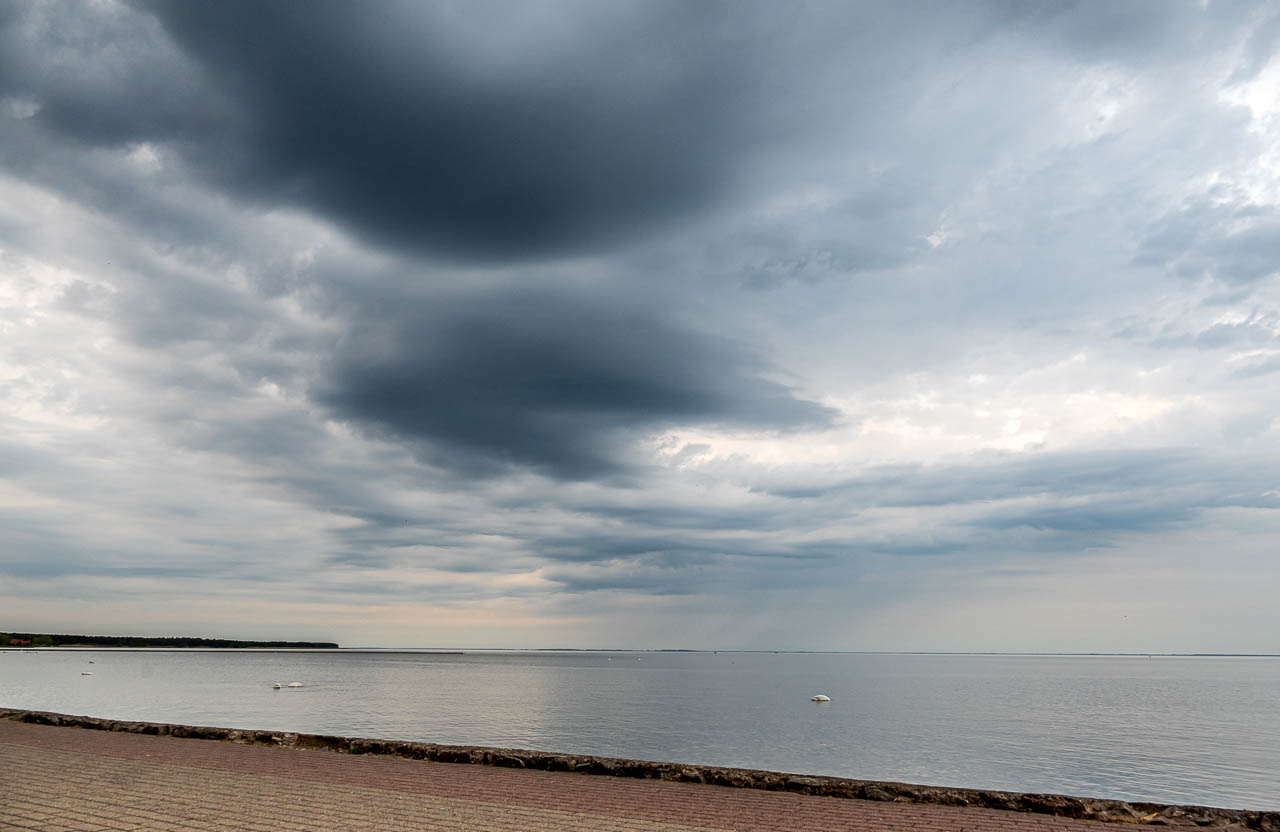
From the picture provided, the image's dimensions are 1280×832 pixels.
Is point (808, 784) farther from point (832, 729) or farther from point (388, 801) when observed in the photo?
point (832, 729)

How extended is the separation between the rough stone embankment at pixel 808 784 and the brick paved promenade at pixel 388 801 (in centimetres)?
42

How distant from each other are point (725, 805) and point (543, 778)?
4.66 metres

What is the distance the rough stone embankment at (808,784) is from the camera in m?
15.1

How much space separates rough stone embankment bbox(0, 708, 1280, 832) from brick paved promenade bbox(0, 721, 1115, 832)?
422 millimetres

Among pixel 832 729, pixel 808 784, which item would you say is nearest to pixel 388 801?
pixel 808 784

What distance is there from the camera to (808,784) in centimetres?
1725

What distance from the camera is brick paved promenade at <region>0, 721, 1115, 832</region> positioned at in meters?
13.4

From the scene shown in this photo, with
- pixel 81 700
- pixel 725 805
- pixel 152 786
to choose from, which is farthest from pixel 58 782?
pixel 81 700

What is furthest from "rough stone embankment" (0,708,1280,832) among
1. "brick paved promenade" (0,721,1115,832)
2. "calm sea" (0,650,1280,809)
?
"calm sea" (0,650,1280,809)

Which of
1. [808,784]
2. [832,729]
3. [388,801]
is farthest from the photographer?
[832,729]

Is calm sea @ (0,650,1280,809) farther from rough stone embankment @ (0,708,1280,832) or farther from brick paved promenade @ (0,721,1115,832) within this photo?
brick paved promenade @ (0,721,1115,832)

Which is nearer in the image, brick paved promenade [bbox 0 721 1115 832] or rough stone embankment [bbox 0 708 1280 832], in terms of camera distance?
brick paved promenade [bbox 0 721 1115 832]

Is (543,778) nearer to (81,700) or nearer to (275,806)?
(275,806)

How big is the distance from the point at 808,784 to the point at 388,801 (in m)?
8.60
